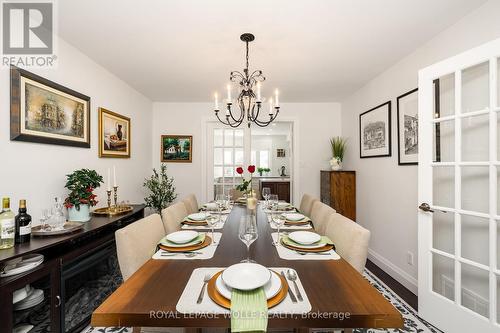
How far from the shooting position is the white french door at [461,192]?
4.78 ft

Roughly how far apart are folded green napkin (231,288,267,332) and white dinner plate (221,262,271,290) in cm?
3

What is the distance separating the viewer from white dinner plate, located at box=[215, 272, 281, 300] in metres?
0.85

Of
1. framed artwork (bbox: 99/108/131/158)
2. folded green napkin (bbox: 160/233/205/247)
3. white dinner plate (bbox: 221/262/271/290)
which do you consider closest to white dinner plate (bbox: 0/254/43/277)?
folded green napkin (bbox: 160/233/205/247)

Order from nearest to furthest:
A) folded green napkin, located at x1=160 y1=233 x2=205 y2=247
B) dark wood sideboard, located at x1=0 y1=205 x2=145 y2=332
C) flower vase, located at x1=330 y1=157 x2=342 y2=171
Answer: dark wood sideboard, located at x1=0 y1=205 x2=145 y2=332, folded green napkin, located at x1=160 y1=233 x2=205 y2=247, flower vase, located at x1=330 y1=157 x2=342 y2=171

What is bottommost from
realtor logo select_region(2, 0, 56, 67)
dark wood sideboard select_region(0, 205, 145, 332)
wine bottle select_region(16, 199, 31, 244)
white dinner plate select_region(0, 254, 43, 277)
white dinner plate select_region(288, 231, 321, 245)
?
dark wood sideboard select_region(0, 205, 145, 332)

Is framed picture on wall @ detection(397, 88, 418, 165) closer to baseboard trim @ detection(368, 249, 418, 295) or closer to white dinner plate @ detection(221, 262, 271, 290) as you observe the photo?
baseboard trim @ detection(368, 249, 418, 295)

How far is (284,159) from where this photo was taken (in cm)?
920

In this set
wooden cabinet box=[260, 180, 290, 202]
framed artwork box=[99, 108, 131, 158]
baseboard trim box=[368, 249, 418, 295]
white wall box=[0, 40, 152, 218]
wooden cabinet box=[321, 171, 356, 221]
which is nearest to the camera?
white wall box=[0, 40, 152, 218]

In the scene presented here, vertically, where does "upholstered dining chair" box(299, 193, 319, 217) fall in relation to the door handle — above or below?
below

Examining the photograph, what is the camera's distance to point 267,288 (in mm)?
894

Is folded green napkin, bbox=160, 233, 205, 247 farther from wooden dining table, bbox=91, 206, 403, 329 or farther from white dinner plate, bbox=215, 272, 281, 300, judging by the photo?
white dinner plate, bbox=215, 272, 281, 300

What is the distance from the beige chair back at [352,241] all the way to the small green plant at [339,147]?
246 centimetres

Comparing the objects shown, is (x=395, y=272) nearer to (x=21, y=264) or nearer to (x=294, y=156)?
(x=294, y=156)

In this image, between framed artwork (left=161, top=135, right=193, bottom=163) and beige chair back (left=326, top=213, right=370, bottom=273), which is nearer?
beige chair back (left=326, top=213, right=370, bottom=273)
